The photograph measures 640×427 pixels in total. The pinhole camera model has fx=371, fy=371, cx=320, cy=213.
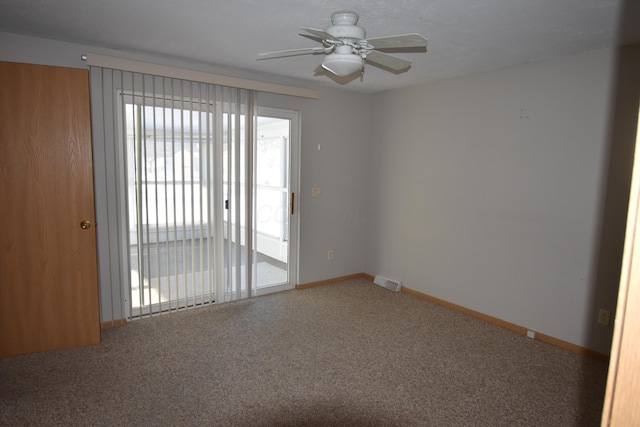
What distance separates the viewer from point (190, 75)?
3.51 meters

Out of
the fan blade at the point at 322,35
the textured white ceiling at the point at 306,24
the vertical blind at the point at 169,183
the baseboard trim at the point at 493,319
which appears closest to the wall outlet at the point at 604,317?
the baseboard trim at the point at 493,319

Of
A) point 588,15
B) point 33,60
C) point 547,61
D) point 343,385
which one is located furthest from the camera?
point 547,61

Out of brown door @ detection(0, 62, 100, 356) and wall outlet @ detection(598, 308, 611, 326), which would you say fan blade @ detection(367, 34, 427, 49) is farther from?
wall outlet @ detection(598, 308, 611, 326)

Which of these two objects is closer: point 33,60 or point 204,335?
point 33,60

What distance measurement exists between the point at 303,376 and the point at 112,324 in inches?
76.3

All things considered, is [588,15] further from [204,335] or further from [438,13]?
[204,335]

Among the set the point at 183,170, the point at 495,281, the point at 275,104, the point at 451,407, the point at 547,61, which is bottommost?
the point at 451,407

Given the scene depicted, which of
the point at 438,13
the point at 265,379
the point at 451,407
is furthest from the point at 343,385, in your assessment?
the point at 438,13

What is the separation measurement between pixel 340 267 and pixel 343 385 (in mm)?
2479

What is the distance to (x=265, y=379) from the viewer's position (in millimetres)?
2664

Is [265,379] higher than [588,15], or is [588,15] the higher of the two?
[588,15]

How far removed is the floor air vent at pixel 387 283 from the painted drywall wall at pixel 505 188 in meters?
0.12

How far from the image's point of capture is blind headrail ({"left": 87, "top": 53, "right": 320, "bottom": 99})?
314 centimetres

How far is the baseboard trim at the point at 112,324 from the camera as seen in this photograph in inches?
133
